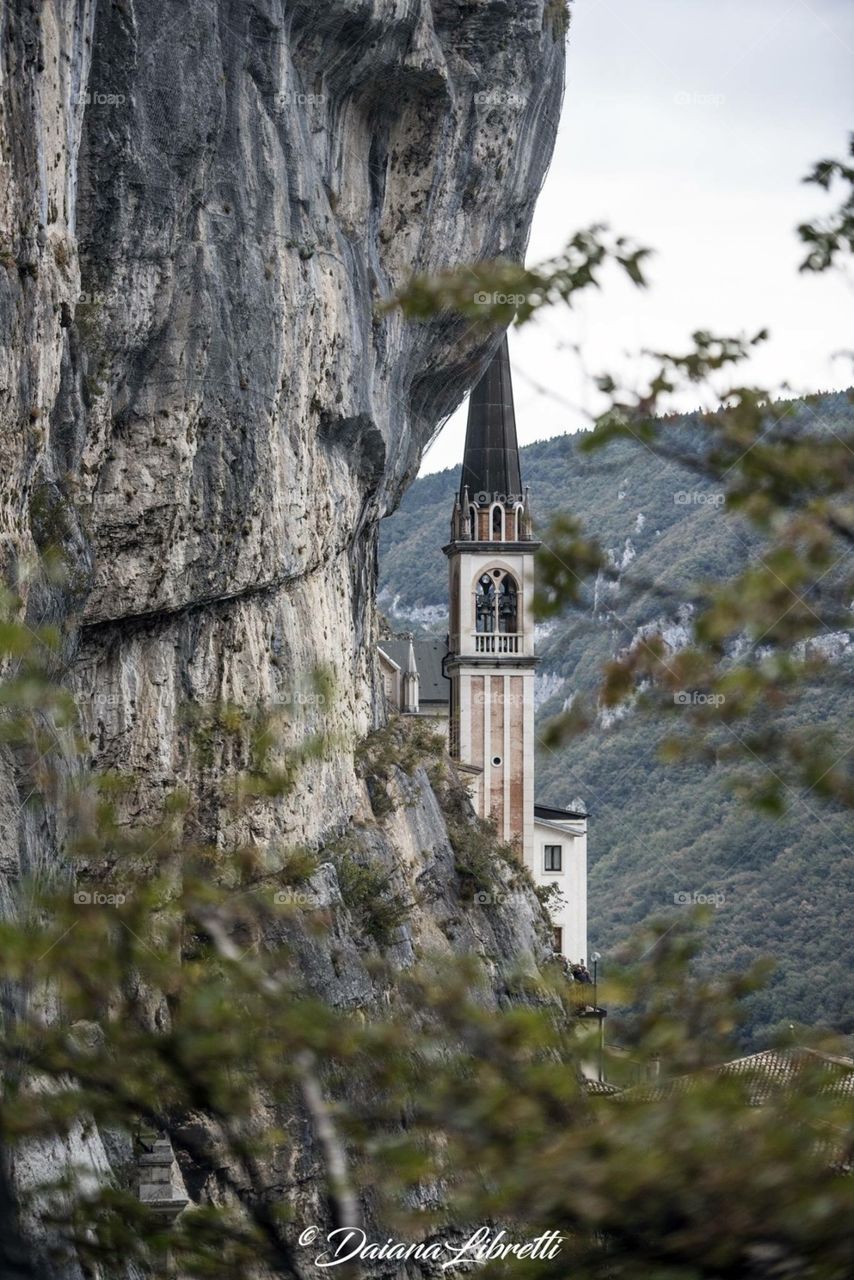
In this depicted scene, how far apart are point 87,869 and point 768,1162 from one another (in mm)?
15243

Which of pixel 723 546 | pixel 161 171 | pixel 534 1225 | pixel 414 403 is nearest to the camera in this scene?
pixel 534 1225

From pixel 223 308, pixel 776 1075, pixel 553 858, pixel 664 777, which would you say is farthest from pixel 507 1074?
pixel 664 777

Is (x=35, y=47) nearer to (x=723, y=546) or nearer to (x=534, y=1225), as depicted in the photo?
(x=534, y=1225)

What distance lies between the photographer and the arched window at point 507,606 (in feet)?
191

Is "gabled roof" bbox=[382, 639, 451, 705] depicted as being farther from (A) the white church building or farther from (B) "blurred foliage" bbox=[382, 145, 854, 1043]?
(B) "blurred foliage" bbox=[382, 145, 854, 1043]

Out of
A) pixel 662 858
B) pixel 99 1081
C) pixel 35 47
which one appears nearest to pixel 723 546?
pixel 662 858

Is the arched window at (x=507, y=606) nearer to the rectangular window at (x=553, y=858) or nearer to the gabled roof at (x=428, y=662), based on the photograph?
the gabled roof at (x=428, y=662)

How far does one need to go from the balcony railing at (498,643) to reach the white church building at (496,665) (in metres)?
0.03

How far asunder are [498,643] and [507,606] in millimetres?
1077

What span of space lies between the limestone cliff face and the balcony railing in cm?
2727

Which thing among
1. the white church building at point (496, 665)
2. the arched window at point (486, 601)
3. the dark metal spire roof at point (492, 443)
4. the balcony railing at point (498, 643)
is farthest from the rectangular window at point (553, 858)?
the dark metal spire roof at point (492, 443)

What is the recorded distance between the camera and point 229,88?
20.7 m

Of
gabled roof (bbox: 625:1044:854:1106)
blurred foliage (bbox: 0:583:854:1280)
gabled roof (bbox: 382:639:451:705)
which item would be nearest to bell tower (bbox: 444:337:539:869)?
gabled roof (bbox: 382:639:451:705)

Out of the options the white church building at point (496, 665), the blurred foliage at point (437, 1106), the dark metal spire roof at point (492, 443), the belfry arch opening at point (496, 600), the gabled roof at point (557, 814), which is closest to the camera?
the blurred foliage at point (437, 1106)
